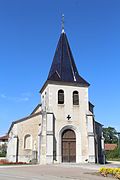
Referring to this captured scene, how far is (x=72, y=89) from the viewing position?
105 feet

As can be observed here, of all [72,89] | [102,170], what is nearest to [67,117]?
[72,89]

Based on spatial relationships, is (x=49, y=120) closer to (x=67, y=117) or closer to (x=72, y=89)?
(x=67, y=117)

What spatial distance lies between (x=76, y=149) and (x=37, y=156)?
4.56 meters

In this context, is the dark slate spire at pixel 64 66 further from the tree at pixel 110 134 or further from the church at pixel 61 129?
the tree at pixel 110 134

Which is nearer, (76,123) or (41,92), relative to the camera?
(76,123)

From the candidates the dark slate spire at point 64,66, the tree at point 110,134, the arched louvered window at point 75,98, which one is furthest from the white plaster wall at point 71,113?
the tree at point 110,134

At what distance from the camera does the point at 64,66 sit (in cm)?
3400

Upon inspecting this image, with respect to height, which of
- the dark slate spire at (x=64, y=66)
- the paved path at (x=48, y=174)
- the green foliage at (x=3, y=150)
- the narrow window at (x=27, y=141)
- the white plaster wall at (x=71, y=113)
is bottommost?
the green foliage at (x=3, y=150)

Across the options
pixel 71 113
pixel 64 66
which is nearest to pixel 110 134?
pixel 64 66

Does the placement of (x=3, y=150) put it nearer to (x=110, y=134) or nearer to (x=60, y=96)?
(x=60, y=96)

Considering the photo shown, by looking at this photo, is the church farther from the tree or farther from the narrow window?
the tree

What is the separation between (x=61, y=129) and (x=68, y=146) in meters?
2.11

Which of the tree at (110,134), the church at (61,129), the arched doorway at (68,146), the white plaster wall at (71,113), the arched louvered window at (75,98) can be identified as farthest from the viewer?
A: the tree at (110,134)

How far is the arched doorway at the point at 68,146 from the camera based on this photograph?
29.8 meters
